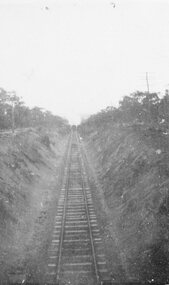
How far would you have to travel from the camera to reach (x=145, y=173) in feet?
61.1

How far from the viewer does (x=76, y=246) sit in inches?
547

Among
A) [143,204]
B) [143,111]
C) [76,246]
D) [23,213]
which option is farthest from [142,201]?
[143,111]

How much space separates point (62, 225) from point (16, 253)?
11.4 feet

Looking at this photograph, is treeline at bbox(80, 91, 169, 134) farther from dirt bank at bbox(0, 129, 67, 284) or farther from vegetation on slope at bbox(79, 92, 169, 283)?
dirt bank at bbox(0, 129, 67, 284)

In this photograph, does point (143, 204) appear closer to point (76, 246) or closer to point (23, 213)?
point (76, 246)

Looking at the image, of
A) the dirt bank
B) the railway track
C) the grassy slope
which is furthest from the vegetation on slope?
the dirt bank

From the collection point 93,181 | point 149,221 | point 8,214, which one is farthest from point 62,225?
point 93,181

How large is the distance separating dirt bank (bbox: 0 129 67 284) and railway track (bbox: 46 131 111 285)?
21.2 inches

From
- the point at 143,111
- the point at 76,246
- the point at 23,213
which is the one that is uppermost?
the point at 143,111

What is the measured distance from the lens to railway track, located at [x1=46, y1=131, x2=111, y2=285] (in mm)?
11520

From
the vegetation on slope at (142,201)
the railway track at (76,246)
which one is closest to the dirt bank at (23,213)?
the railway track at (76,246)

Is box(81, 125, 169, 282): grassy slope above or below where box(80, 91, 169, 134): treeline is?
below

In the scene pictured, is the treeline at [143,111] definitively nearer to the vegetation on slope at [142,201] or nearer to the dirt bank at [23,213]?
the vegetation on slope at [142,201]

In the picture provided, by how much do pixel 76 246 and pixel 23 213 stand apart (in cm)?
522
